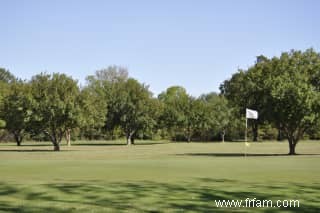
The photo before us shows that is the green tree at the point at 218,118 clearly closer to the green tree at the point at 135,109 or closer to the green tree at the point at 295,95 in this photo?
the green tree at the point at 135,109

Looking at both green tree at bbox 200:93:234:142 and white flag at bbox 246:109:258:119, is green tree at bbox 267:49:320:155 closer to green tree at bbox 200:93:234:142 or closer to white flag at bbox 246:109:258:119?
white flag at bbox 246:109:258:119

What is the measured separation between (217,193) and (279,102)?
3292 centimetres

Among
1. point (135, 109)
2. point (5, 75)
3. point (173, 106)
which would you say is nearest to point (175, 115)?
point (173, 106)

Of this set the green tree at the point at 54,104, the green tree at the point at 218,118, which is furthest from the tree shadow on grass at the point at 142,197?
the green tree at the point at 218,118

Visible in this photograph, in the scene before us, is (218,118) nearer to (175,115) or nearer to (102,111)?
(175,115)

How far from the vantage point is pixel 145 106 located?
9606cm

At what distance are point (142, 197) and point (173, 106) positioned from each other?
328 ft

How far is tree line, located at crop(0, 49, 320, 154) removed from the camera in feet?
154

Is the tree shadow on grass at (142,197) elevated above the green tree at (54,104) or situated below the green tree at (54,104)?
below

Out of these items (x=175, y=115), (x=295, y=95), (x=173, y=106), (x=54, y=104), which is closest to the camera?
(x=295, y=95)

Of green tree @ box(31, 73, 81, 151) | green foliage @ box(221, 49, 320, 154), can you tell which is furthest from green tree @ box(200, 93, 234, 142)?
green foliage @ box(221, 49, 320, 154)

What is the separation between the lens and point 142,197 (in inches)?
566

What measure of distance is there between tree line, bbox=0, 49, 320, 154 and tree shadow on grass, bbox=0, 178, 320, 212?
29.7 m

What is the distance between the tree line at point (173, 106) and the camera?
46938 millimetres
